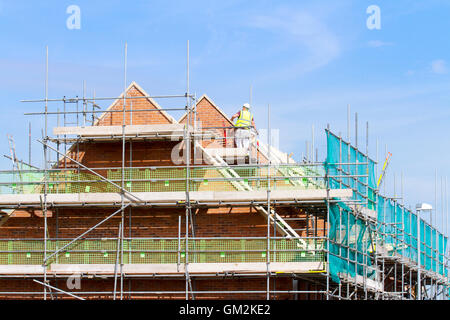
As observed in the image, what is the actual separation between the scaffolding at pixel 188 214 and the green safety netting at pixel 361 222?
0.08 meters

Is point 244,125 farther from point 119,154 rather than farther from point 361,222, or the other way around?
point 361,222

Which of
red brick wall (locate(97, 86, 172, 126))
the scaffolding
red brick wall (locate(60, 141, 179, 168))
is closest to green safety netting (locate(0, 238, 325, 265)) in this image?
the scaffolding

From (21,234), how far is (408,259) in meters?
15.0

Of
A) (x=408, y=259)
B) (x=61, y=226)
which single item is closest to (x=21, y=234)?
(x=61, y=226)

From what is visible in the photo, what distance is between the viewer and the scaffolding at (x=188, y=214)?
2989cm

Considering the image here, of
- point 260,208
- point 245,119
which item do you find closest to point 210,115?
point 245,119

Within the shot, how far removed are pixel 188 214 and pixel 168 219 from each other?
0.86 meters

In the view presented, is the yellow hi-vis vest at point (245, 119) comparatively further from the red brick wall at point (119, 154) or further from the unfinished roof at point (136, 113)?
the red brick wall at point (119, 154)

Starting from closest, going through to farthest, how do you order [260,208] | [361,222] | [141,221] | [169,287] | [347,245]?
[347,245] → [260,208] → [169,287] → [141,221] → [361,222]

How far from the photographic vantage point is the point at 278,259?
29.7m

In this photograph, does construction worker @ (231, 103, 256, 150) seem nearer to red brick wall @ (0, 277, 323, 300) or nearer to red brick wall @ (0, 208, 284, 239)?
red brick wall @ (0, 208, 284, 239)

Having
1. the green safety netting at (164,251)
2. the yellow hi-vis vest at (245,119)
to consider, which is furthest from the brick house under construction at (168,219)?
the yellow hi-vis vest at (245,119)

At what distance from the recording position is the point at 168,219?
31953 millimetres

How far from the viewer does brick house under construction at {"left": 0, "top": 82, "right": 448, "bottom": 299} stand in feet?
98.4
